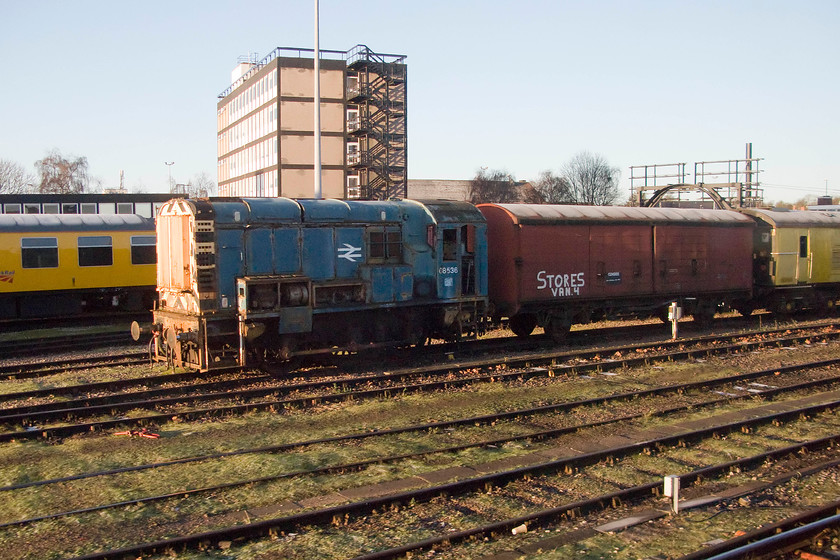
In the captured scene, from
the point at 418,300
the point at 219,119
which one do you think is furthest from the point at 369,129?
the point at 418,300

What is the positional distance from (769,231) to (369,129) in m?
38.2

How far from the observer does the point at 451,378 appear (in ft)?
49.5

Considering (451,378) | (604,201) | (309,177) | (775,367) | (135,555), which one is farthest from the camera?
(604,201)

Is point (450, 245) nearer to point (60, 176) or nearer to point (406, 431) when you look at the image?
point (406, 431)

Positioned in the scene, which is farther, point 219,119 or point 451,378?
point 219,119

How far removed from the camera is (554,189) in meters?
81.6

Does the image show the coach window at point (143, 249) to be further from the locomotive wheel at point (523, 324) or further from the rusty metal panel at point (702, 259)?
the rusty metal panel at point (702, 259)

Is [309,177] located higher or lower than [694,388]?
higher

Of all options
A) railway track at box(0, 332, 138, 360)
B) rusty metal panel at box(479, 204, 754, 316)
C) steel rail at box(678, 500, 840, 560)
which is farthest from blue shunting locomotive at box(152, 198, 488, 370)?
steel rail at box(678, 500, 840, 560)

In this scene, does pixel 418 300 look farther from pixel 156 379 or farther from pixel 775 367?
pixel 775 367

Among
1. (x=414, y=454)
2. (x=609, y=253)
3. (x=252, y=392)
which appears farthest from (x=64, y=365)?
(x=609, y=253)

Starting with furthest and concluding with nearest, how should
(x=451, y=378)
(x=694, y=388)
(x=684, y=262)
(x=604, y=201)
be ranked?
(x=604, y=201) → (x=684, y=262) → (x=451, y=378) → (x=694, y=388)

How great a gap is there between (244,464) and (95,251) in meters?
18.6

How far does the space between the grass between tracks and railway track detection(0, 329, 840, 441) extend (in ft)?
1.19
